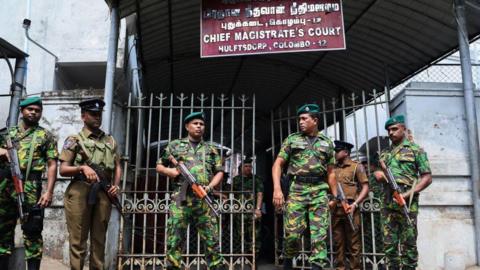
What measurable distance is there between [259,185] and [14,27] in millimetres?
6655

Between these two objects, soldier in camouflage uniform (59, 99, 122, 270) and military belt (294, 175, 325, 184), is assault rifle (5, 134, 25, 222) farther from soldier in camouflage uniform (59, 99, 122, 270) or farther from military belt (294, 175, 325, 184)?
military belt (294, 175, 325, 184)

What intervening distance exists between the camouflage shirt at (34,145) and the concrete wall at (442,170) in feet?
13.8

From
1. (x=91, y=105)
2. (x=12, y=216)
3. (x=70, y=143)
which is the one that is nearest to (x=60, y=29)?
(x=91, y=105)

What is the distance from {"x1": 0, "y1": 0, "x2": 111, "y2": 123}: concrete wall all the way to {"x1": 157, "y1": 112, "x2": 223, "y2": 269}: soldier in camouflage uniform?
601cm

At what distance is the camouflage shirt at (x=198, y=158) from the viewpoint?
418 centimetres

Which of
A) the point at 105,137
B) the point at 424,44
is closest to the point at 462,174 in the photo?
the point at 424,44

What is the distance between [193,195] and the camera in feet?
13.3

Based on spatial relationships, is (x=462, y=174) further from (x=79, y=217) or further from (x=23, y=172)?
(x=23, y=172)

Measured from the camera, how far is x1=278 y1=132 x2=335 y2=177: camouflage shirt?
4.15 metres

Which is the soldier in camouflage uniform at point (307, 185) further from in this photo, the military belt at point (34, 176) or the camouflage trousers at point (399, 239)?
the military belt at point (34, 176)

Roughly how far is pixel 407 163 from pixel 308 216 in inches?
52.6

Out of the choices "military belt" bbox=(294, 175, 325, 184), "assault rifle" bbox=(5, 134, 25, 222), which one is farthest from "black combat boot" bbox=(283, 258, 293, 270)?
"assault rifle" bbox=(5, 134, 25, 222)

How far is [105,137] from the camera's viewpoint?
4.26m

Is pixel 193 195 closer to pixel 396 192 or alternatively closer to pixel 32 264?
pixel 32 264
